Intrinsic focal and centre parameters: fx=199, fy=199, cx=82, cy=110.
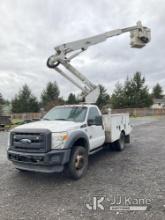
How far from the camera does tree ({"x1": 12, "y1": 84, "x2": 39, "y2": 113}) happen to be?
1889 inches

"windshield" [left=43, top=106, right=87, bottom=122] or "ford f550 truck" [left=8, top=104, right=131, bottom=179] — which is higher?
"windshield" [left=43, top=106, right=87, bottom=122]

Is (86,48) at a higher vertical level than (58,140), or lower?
higher

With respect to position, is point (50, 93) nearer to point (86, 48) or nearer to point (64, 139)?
point (86, 48)

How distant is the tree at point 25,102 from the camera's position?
47969mm

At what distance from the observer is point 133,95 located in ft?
147

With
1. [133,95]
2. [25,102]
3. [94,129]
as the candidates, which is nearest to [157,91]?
[133,95]

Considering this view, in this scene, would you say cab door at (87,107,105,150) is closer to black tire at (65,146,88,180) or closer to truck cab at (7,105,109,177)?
truck cab at (7,105,109,177)

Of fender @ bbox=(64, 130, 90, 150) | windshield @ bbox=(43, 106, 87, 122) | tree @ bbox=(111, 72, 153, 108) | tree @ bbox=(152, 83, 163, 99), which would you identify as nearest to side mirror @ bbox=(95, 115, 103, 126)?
windshield @ bbox=(43, 106, 87, 122)

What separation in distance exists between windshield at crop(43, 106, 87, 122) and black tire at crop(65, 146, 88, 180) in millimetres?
1037

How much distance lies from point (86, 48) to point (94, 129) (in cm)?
508

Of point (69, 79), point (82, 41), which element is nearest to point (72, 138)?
point (69, 79)

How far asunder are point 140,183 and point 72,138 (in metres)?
1.98

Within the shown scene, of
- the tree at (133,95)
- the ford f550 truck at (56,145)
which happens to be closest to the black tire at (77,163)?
the ford f550 truck at (56,145)

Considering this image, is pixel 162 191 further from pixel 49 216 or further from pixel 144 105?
pixel 144 105
